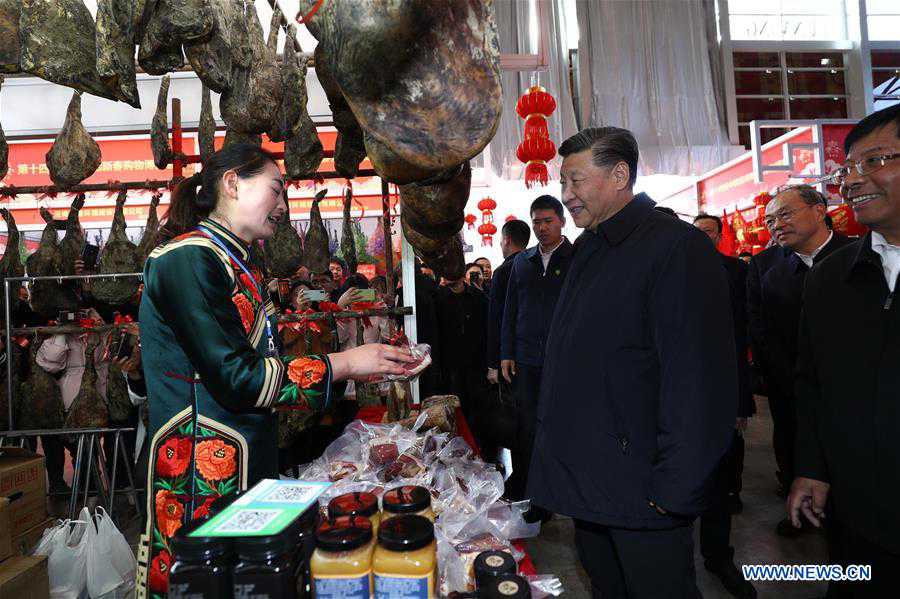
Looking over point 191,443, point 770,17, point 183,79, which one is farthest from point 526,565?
point 770,17

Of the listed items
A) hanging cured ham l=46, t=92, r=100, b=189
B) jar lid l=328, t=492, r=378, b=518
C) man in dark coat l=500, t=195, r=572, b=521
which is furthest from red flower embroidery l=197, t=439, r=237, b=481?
man in dark coat l=500, t=195, r=572, b=521

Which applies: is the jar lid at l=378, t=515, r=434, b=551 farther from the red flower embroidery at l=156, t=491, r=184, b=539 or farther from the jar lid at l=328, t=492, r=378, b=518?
the red flower embroidery at l=156, t=491, r=184, b=539

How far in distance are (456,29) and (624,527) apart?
121cm

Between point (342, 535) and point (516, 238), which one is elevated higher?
point (516, 238)

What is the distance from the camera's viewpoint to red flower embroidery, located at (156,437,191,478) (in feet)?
3.92

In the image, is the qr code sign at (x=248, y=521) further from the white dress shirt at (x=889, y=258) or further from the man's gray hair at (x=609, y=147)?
the white dress shirt at (x=889, y=258)

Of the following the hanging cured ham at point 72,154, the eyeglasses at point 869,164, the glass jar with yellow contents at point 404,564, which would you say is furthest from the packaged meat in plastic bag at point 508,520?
the hanging cured ham at point 72,154

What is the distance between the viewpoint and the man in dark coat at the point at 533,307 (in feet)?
10.5

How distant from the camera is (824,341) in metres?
1.49

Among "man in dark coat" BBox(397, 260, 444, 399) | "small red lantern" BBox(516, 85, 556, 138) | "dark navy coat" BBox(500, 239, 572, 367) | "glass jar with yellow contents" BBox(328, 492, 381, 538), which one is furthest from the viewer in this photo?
"small red lantern" BBox(516, 85, 556, 138)

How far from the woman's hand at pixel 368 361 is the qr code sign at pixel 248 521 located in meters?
0.51

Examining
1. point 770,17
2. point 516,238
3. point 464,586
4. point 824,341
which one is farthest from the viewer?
point 770,17

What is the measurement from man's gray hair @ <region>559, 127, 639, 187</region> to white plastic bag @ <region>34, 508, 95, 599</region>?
2.60 metres

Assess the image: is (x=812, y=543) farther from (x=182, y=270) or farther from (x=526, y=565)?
(x=182, y=270)
